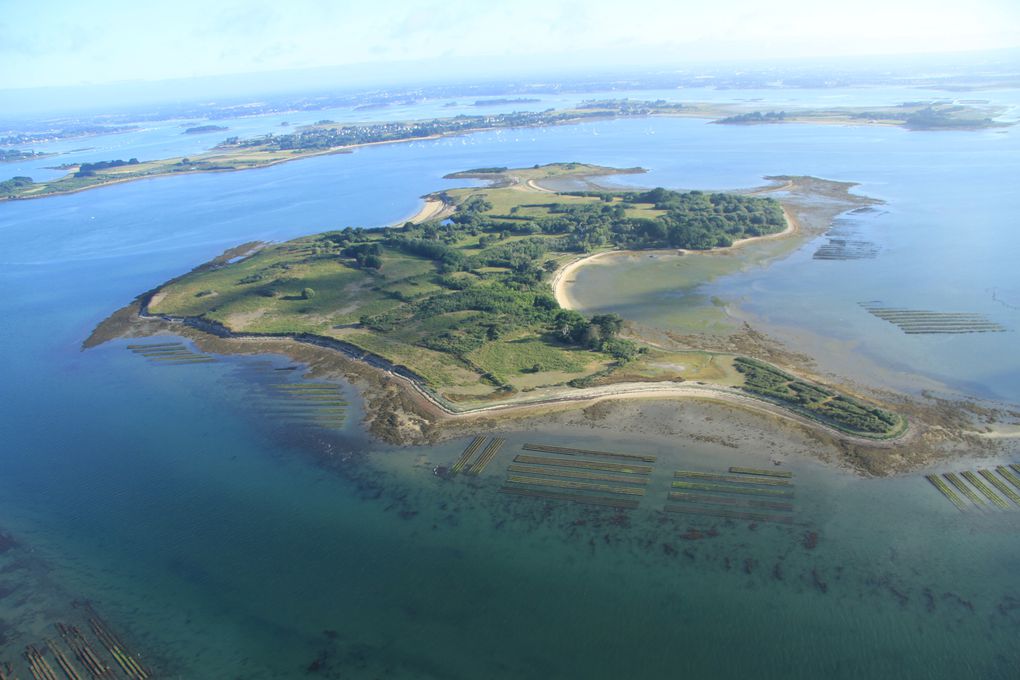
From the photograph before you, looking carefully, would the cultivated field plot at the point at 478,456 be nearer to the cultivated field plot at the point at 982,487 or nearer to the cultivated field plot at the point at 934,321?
the cultivated field plot at the point at 982,487

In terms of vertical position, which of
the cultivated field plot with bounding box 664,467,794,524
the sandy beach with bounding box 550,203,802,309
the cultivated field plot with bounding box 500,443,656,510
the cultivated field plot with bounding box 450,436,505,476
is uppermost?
the sandy beach with bounding box 550,203,802,309

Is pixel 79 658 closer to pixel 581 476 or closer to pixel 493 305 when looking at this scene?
pixel 581 476

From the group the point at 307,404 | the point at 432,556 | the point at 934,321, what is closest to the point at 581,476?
the point at 432,556

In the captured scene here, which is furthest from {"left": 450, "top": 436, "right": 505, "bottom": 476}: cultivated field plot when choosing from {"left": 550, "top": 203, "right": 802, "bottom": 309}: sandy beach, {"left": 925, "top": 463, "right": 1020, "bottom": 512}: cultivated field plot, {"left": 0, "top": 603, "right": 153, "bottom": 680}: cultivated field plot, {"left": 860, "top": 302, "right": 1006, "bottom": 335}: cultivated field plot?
{"left": 860, "top": 302, "right": 1006, "bottom": 335}: cultivated field plot

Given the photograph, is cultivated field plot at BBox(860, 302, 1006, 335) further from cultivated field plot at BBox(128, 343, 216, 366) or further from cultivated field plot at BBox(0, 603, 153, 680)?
cultivated field plot at BBox(128, 343, 216, 366)

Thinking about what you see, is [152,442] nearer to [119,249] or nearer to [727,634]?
[727,634]

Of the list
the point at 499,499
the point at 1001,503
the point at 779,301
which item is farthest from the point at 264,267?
the point at 1001,503

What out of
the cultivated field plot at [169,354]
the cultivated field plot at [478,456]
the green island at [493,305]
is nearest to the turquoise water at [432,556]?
the cultivated field plot at [478,456]
